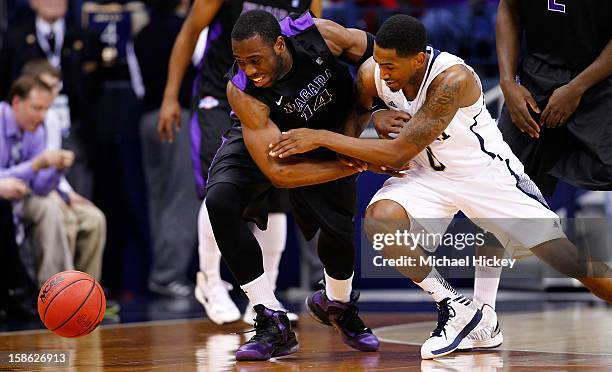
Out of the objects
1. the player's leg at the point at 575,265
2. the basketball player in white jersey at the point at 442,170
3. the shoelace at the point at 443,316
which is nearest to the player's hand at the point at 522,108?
the basketball player in white jersey at the point at 442,170

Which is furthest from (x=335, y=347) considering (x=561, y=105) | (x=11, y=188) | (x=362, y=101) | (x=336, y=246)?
(x=11, y=188)

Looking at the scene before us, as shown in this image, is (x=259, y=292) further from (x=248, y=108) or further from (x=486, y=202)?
(x=486, y=202)

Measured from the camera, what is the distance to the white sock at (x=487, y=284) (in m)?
5.81

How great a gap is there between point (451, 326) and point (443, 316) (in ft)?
0.22

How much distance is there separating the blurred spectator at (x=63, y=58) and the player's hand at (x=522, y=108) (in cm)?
497

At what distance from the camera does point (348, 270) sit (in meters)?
5.78

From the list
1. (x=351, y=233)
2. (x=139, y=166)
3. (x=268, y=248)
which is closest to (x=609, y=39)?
(x=351, y=233)

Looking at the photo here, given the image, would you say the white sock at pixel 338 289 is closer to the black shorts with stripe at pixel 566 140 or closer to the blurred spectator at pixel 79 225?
the black shorts with stripe at pixel 566 140

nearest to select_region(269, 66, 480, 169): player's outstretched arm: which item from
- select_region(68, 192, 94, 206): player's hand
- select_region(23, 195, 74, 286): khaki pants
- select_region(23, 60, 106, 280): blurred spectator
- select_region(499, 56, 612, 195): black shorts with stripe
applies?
select_region(499, 56, 612, 195): black shorts with stripe

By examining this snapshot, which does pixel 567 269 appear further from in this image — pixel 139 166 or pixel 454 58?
pixel 139 166

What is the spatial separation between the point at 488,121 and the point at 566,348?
1222 millimetres

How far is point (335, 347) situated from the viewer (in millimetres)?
5895

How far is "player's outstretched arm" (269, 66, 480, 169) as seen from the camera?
5176 mm

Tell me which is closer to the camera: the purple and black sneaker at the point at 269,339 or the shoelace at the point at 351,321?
the purple and black sneaker at the point at 269,339
